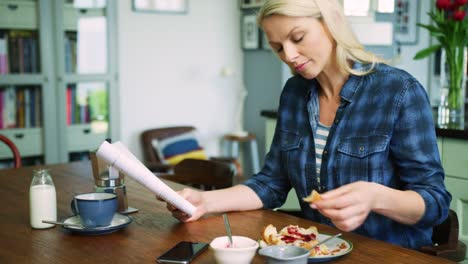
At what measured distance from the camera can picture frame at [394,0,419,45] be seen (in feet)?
17.9

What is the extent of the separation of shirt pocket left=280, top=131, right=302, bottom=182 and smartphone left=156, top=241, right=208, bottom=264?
482mm

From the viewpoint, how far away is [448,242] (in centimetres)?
151

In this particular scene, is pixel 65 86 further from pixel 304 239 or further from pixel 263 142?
pixel 304 239

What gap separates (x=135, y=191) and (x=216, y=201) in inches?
16.3

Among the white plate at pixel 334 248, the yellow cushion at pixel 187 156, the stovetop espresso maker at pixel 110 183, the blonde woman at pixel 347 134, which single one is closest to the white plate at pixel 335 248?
the white plate at pixel 334 248

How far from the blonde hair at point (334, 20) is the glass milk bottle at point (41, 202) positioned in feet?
2.26

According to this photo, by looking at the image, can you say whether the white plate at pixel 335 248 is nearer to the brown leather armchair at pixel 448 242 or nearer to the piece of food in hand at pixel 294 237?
the piece of food in hand at pixel 294 237

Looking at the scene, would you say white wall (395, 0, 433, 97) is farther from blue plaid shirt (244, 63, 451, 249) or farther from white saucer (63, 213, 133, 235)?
white saucer (63, 213, 133, 235)

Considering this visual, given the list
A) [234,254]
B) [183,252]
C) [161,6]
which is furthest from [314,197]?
[161,6]

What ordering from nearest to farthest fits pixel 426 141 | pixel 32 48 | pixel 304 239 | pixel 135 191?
pixel 304 239, pixel 426 141, pixel 135 191, pixel 32 48

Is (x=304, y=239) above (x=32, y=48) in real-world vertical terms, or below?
below

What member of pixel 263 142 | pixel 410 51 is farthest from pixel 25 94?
pixel 410 51

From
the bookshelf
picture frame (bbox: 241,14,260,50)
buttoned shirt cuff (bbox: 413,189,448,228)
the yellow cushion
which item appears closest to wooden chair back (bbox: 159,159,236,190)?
buttoned shirt cuff (bbox: 413,189,448,228)

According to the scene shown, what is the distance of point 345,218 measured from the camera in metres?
1.21
